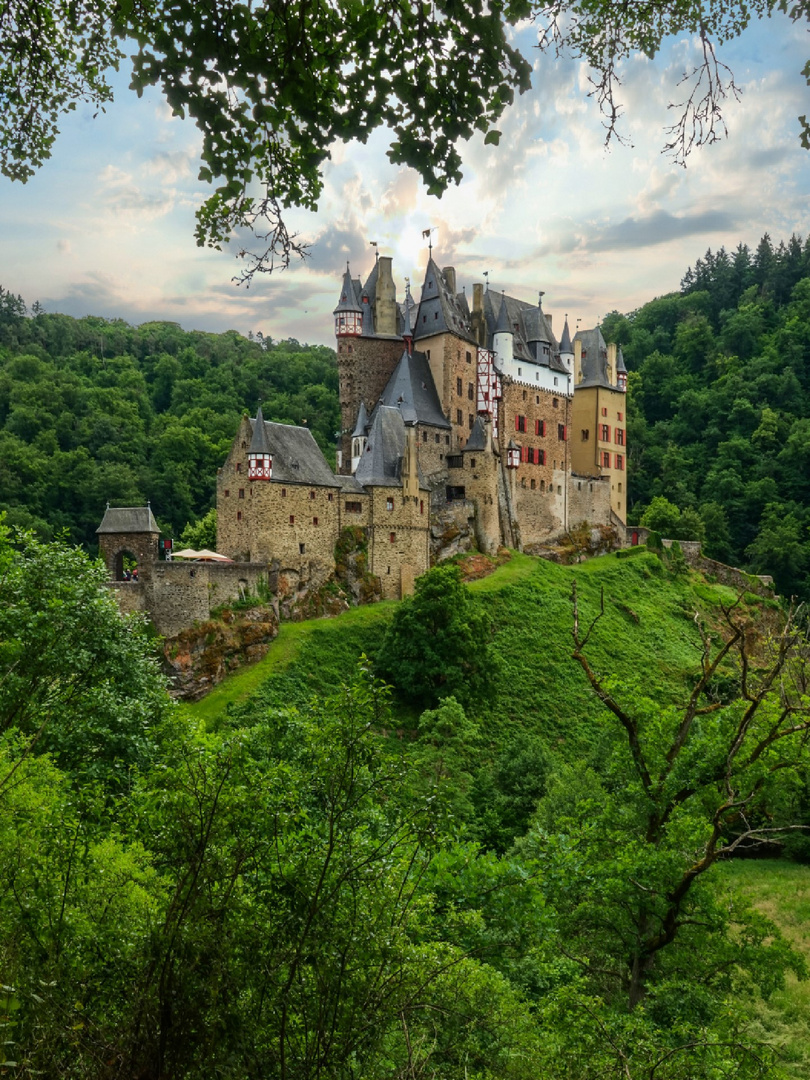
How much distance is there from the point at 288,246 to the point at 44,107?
3.30 meters

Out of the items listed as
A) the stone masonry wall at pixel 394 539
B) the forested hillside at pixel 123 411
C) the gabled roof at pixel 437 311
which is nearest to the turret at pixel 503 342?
the gabled roof at pixel 437 311

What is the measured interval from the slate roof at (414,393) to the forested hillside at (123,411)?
60.9ft

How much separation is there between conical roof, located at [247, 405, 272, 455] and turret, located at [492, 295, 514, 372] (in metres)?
18.9

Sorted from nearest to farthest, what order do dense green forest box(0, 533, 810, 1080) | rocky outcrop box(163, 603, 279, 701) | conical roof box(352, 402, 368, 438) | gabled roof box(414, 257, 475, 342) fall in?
dense green forest box(0, 533, 810, 1080) < rocky outcrop box(163, 603, 279, 701) < conical roof box(352, 402, 368, 438) < gabled roof box(414, 257, 475, 342)

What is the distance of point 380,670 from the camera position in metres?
41.1

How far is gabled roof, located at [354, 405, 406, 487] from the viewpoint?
151ft

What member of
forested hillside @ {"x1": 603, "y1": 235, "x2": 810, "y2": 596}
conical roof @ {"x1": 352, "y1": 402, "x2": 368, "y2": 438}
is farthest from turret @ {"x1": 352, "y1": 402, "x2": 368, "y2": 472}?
forested hillside @ {"x1": 603, "y1": 235, "x2": 810, "y2": 596}

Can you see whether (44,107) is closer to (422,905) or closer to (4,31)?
(4,31)

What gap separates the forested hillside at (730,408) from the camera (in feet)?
250

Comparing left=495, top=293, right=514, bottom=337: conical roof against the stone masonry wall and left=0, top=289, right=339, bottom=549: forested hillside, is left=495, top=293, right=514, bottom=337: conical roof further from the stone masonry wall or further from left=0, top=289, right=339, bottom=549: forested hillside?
left=0, top=289, right=339, bottom=549: forested hillside

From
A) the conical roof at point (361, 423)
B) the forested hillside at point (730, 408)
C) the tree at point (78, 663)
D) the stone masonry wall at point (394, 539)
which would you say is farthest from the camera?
the forested hillside at point (730, 408)

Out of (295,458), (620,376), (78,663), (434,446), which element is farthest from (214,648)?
(620,376)

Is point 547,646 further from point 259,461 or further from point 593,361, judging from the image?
point 593,361

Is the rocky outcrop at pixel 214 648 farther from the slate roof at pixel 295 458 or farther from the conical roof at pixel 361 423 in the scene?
the conical roof at pixel 361 423
